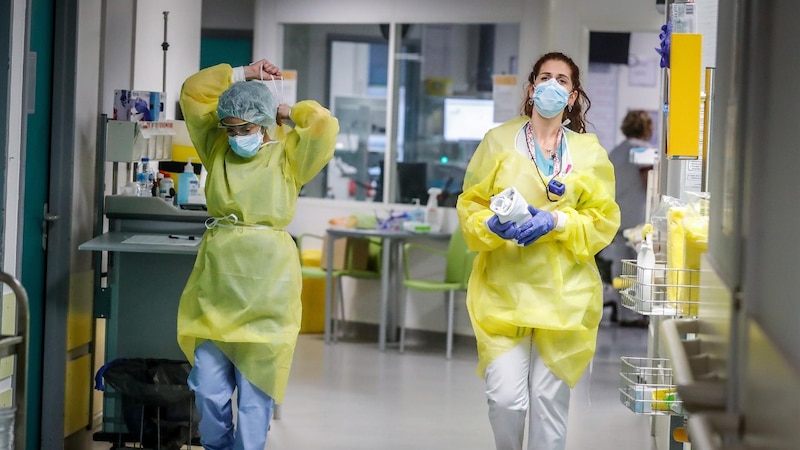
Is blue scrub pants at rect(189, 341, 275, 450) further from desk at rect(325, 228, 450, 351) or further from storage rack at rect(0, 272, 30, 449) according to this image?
desk at rect(325, 228, 450, 351)

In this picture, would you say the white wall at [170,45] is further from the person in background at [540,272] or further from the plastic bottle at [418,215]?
the plastic bottle at [418,215]

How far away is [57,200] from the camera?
165 inches

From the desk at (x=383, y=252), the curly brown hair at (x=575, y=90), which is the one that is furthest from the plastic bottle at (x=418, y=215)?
the curly brown hair at (x=575, y=90)

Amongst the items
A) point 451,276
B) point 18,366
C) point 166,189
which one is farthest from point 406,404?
point 18,366

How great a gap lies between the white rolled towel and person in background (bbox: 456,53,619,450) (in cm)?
3

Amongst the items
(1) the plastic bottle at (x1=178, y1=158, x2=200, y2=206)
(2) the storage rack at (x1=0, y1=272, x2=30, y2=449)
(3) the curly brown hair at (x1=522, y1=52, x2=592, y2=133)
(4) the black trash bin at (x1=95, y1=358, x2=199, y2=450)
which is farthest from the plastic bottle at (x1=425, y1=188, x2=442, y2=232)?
(2) the storage rack at (x1=0, y1=272, x2=30, y2=449)

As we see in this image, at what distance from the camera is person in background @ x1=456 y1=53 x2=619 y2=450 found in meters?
3.33

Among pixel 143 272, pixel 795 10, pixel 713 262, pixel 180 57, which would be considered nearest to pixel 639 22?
pixel 180 57

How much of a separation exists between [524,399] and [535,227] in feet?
1.77

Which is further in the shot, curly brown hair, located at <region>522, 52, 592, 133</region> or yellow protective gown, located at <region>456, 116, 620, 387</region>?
curly brown hair, located at <region>522, 52, 592, 133</region>

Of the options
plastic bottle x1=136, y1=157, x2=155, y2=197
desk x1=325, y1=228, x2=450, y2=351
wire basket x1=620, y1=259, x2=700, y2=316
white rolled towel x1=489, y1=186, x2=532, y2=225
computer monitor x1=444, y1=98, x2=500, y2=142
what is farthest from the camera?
computer monitor x1=444, y1=98, x2=500, y2=142

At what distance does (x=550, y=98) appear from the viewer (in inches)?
136

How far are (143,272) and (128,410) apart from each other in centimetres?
60

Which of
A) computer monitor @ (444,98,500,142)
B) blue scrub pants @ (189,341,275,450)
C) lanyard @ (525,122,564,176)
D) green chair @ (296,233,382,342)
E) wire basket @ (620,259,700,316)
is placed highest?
computer monitor @ (444,98,500,142)
